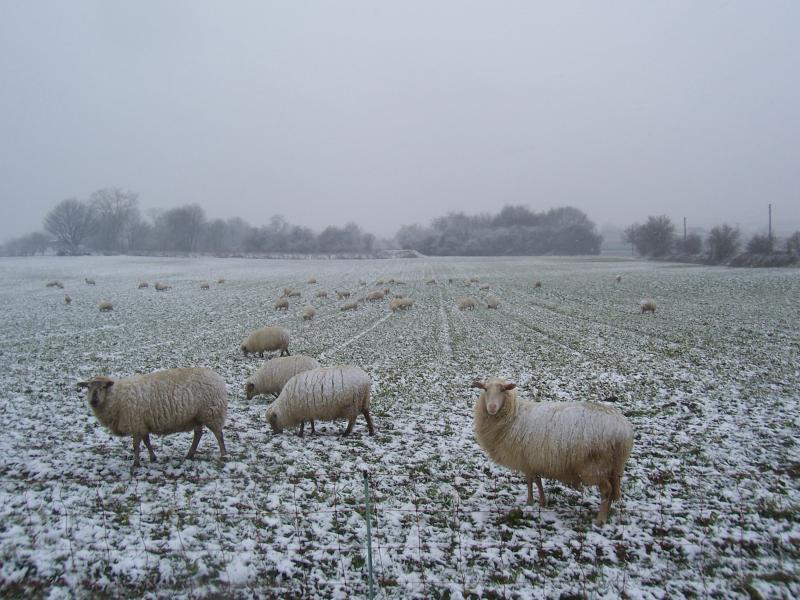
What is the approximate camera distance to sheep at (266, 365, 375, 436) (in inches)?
396

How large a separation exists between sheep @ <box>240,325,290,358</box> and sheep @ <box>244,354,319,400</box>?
18.3 feet

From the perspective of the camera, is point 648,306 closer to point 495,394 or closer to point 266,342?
point 266,342

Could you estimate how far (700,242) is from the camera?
295 feet

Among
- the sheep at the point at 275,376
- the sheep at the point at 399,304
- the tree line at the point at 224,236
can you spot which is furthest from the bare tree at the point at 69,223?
the sheep at the point at 275,376

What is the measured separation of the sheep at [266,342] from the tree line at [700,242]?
233 ft

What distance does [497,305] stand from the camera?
104 feet

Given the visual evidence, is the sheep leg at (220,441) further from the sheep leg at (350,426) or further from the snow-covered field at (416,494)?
the sheep leg at (350,426)

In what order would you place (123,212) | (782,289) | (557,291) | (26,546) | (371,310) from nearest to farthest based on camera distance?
1. (26,546)
2. (371,310)
3. (782,289)
4. (557,291)
5. (123,212)

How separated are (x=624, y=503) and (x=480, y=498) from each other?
2.07m

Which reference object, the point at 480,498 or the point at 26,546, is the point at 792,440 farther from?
the point at 26,546

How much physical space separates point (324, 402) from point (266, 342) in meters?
9.22

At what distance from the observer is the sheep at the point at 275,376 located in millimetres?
12703

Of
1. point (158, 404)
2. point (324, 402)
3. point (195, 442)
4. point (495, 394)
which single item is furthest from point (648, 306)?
point (158, 404)

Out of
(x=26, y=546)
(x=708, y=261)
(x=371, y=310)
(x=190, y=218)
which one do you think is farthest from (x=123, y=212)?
(x=26, y=546)
